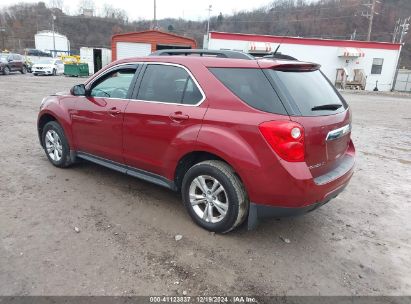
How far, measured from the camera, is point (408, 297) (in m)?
2.86

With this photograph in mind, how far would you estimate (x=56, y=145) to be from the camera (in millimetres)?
5375

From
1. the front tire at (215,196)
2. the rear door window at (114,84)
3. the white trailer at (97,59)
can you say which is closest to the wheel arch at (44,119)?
the rear door window at (114,84)

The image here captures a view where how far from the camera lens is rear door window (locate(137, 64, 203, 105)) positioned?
366cm

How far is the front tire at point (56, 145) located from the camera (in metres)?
5.20

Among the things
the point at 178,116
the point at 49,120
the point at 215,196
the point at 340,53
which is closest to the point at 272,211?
the point at 215,196

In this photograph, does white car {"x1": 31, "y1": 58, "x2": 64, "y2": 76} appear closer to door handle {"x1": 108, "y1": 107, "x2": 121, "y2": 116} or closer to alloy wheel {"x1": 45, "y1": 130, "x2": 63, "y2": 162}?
alloy wheel {"x1": 45, "y1": 130, "x2": 63, "y2": 162}

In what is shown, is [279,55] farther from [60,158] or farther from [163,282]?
[60,158]

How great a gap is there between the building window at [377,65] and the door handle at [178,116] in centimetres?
3423

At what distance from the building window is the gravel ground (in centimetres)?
3163

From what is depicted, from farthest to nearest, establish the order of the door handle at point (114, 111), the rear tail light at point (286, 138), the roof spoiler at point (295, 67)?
the door handle at point (114, 111) < the roof spoiler at point (295, 67) < the rear tail light at point (286, 138)

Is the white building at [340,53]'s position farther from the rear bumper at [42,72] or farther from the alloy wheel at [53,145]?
the alloy wheel at [53,145]

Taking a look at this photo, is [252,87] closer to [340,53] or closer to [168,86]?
[168,86]

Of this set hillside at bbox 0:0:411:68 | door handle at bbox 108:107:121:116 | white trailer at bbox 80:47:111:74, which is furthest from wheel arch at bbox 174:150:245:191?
hillside at bbox 0:0:411:68

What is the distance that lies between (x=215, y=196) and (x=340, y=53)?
32010mm
